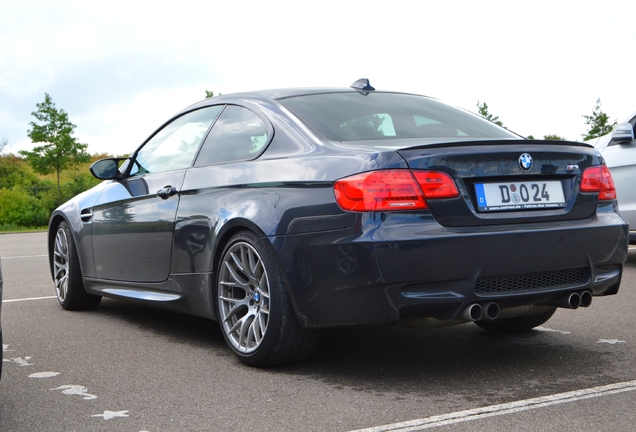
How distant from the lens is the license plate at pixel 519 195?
3.90m

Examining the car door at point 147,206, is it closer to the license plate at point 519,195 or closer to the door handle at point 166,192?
the door handle at point 166,192

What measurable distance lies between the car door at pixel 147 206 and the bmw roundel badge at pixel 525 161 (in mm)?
2014

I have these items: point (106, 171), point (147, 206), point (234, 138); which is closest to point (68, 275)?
point (106, 171)

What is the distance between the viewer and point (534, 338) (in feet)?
16.6

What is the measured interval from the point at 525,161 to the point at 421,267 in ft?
2.55

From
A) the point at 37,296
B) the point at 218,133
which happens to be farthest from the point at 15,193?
the point at 218,133

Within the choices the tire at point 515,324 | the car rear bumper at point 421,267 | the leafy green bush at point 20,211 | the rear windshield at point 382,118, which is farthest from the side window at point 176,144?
the leafy green bush at point 20,211

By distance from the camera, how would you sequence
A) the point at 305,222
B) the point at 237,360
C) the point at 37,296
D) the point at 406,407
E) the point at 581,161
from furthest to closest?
the point at 37,296 → the point at 237,360 → the point at 581,161 → the point at 305,222 → the point at 406,407

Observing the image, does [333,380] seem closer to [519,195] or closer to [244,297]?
[244,297]

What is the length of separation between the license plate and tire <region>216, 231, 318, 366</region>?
3.48 feet

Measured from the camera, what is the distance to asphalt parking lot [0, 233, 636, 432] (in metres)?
3.36

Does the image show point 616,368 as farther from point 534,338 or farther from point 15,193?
point 15,193

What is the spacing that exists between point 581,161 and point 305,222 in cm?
146

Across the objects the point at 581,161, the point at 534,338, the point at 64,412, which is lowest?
the point at 534,338
